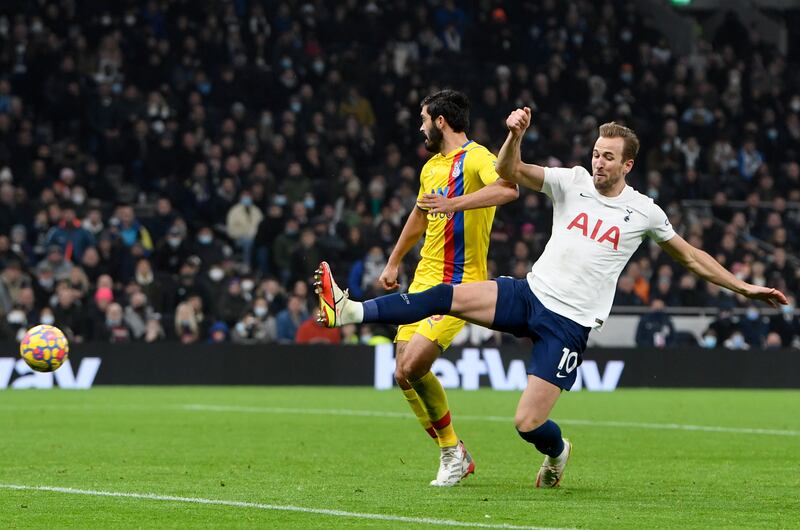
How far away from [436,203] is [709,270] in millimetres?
1794

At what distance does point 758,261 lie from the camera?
93.4ft

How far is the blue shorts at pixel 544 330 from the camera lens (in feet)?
30.6

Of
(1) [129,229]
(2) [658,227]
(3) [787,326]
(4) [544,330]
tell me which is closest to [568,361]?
(4) [544,330]

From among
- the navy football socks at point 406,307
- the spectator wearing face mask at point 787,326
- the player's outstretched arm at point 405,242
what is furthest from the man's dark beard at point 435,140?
the spectator wearing face mask at point 787,326

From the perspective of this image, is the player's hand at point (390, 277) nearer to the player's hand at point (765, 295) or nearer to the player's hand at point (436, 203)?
the player's hand at point (436, 203)

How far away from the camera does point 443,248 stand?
10.3 meters

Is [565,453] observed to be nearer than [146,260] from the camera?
Yes

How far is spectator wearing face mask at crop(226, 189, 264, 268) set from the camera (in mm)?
26594

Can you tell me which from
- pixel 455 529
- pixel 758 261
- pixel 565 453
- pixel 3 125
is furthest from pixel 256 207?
pixel 455 529

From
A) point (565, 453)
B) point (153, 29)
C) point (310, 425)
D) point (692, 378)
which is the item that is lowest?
point (692, 378)

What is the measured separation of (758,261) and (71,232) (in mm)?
12701

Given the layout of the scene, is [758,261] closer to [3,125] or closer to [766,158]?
[766,158]

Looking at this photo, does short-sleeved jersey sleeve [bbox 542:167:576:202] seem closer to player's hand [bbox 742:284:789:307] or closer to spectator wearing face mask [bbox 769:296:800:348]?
player's hand [bbox 742:284:789:307]

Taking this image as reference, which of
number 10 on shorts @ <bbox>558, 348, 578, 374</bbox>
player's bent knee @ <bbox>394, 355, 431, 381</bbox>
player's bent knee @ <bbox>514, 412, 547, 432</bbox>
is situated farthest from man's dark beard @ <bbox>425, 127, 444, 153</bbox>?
player's bent knee @ <bbox>514, 412, 547, 432</bbox>
